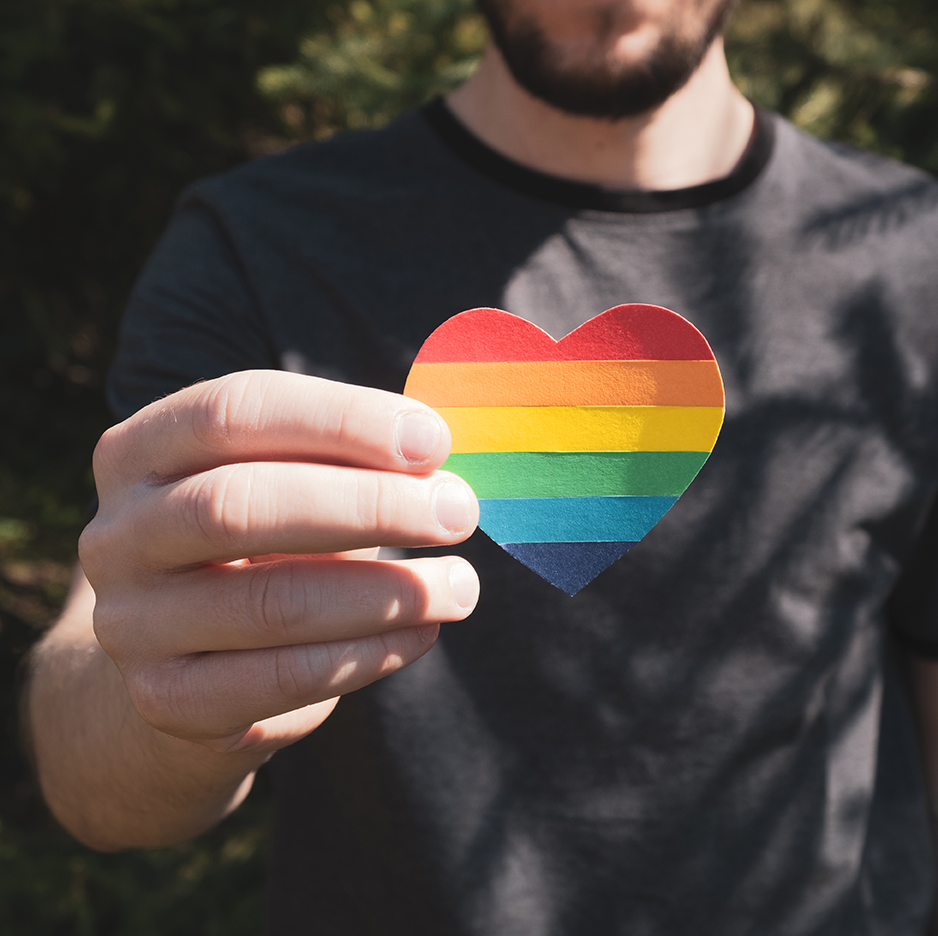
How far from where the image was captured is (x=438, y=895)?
1.33 metres


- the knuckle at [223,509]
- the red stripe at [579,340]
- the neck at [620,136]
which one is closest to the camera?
the knuckle at [223,509]

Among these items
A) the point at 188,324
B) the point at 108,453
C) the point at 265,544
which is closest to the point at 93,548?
the point at 108,453

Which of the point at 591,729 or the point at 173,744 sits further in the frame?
the point at 591,729

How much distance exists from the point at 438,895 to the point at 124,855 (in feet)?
4.72

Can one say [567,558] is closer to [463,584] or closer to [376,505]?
[463,584]

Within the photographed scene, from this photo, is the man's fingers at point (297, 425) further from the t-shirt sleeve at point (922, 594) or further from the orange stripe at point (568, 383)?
the t-shirt sleeve at point (922, 594)

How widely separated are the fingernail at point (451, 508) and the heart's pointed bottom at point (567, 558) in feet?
0.78

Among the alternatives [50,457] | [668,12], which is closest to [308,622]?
[668,12]

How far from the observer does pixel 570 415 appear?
1.00 meters

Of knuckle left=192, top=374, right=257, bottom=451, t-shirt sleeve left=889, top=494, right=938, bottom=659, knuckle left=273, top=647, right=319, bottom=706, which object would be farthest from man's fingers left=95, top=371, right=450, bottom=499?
t-shirt sleeve left=889, top=494, right=938, bottom=659

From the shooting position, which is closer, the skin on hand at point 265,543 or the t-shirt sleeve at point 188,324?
the skin on hand at point 265,543

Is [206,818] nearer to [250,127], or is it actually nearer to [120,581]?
[120,581]

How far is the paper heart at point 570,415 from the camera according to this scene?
0.98 meters

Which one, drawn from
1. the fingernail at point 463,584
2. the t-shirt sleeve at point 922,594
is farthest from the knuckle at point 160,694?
the t-shirt sleeve at point 922,594
